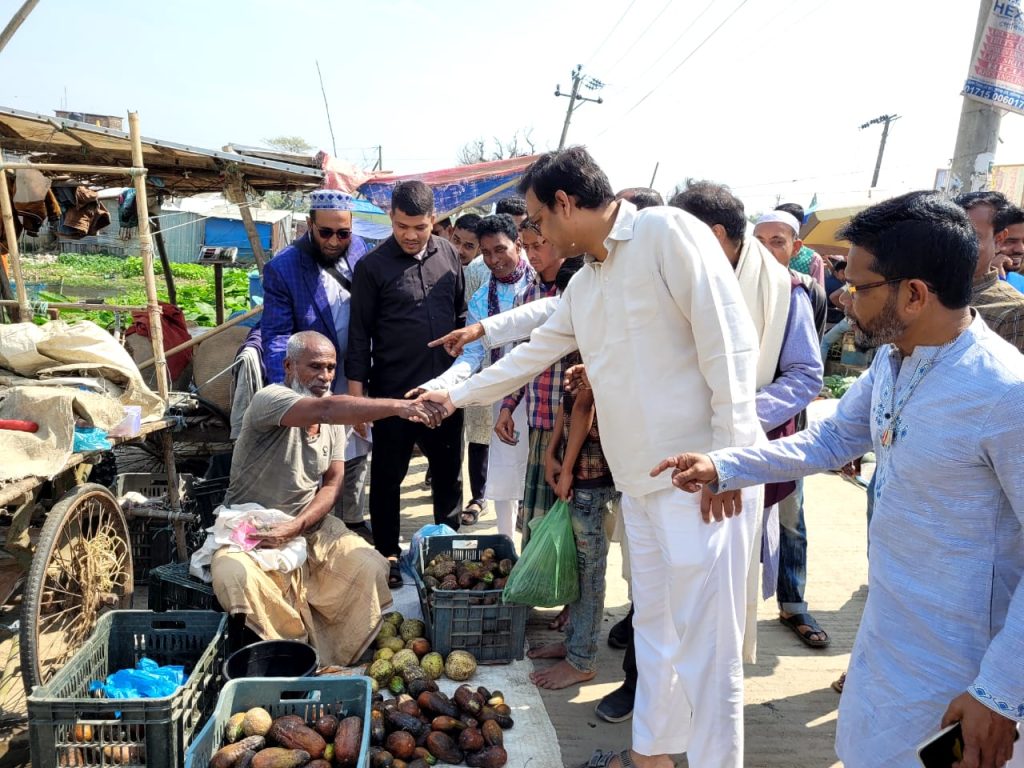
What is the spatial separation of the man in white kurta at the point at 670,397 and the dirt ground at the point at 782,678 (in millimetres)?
685

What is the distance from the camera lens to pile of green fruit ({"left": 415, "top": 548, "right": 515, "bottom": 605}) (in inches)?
142

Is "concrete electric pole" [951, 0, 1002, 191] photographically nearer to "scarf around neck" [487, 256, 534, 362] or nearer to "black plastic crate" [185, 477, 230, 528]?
"scarf around neck" [487, 256, 534, 362]

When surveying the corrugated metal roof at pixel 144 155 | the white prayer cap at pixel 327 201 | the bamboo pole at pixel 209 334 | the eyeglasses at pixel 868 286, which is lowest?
the bamboo pole at pixel 209 334

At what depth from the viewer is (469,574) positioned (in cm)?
369

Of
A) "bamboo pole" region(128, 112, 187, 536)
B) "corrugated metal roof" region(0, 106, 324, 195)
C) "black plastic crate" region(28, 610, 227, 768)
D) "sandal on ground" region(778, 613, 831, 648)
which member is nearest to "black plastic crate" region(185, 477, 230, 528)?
"bamboo pole" region(128, 112, 187, 536)

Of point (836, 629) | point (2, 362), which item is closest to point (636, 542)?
point (836, 629)

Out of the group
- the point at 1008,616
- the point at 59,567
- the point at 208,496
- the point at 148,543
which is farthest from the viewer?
the point at 148,543

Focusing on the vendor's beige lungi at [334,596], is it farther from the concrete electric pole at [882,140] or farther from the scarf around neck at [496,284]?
the concrete electric pole at [882,140]

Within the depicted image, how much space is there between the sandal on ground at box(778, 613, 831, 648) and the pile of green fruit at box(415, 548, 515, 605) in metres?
1.69

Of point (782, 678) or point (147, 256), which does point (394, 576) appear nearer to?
point (782, 678)

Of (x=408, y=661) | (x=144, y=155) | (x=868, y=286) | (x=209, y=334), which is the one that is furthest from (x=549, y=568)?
(x=144, y=155)

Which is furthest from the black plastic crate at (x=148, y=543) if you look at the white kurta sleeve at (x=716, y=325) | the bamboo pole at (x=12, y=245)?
the white kurta sleeve at (x=716, y=325)

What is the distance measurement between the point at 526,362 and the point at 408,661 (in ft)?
A: 5.02

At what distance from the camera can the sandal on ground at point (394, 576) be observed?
14.6 feet
